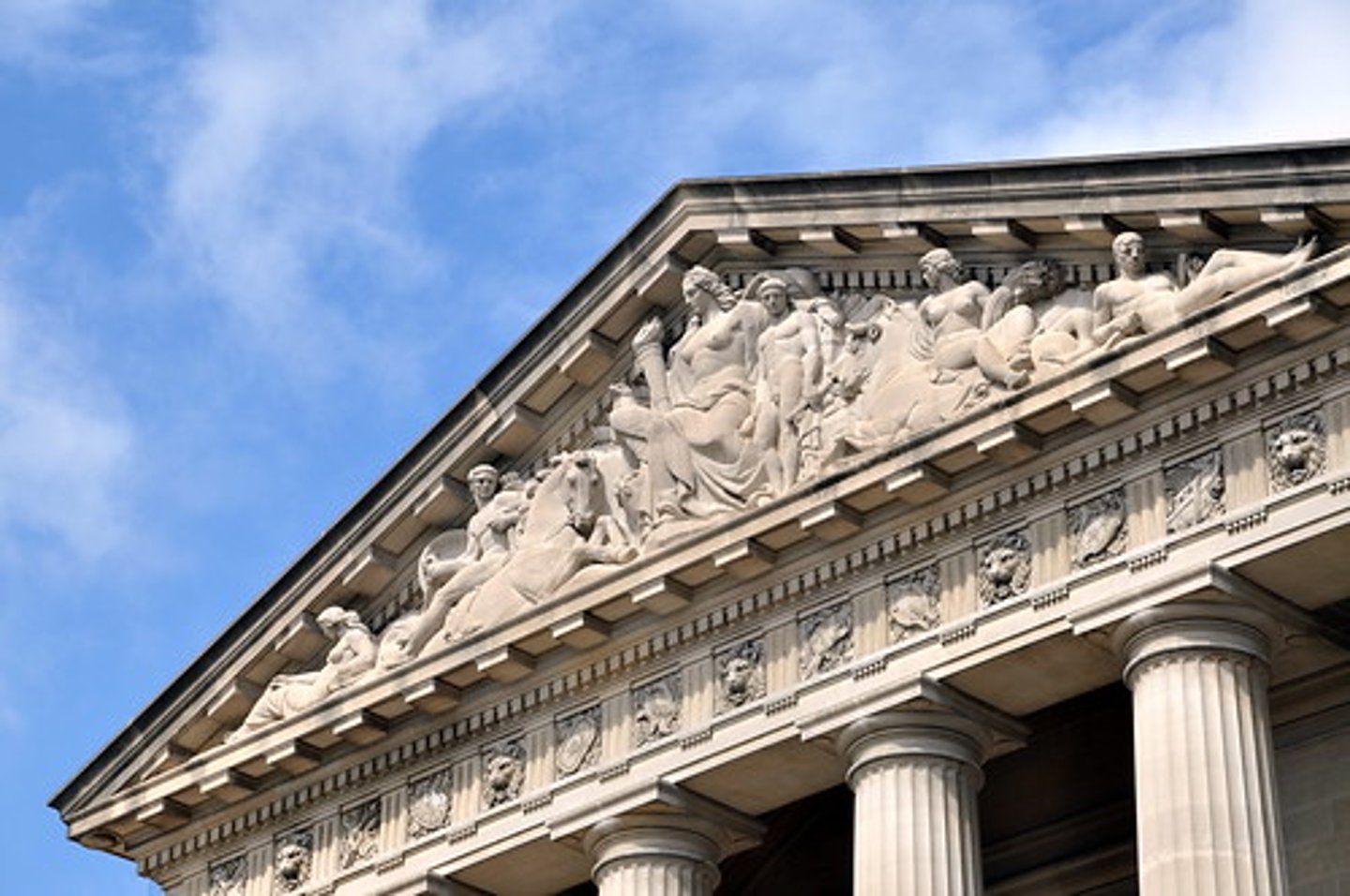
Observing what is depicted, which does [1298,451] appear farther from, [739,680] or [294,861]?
[294,861]

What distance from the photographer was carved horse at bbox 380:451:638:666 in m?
44.1

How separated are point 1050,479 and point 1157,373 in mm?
1819

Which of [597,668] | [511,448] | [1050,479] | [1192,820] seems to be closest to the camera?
[1192,820]

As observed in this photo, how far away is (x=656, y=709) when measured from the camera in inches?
1677

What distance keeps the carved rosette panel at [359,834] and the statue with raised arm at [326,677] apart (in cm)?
146

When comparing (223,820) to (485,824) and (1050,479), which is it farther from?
(1050,479)

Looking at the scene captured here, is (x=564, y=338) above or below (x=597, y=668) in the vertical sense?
above

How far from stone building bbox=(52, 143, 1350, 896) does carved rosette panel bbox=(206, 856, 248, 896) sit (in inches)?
2.8

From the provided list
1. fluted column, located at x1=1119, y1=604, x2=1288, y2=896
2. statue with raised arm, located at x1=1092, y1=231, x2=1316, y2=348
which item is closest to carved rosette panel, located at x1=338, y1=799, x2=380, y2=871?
fluted column, located at x1=1119, y1=604, x2=1288, y2=896

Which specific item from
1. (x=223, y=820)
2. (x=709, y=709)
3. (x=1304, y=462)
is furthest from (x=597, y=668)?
(x=1304, y=462)

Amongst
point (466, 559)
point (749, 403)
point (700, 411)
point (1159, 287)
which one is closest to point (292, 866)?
point (466, 559)

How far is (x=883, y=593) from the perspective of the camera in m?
40.8

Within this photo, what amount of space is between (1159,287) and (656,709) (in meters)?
7.68

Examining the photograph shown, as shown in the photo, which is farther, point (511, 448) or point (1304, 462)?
point (511, 448)
